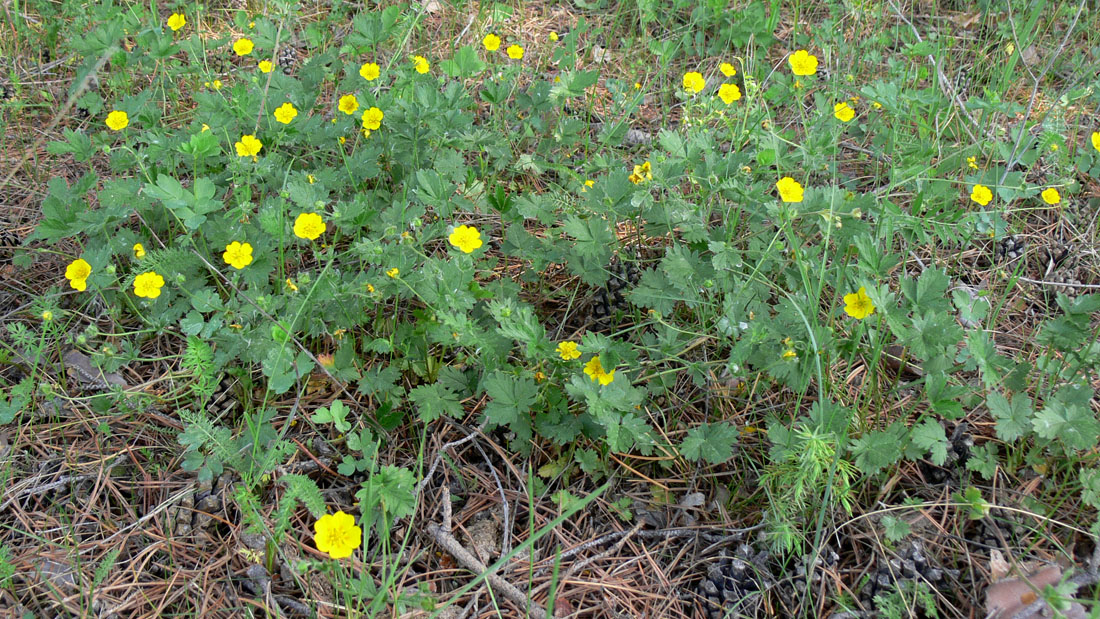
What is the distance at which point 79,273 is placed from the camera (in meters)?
2.36

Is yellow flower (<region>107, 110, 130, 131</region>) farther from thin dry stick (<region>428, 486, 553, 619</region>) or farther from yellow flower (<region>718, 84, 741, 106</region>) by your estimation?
yellow flower (<region>718, 84, 741, 106</region>)

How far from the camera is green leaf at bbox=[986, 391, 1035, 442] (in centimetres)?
194

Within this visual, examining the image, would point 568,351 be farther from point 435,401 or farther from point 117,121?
point 117,121

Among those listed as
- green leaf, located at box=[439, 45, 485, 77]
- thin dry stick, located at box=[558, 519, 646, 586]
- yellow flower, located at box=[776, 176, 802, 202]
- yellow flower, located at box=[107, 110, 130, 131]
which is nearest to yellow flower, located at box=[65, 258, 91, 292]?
yellow flower, located at box=[107, 110, 130, 131]

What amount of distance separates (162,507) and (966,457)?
7.48 feet

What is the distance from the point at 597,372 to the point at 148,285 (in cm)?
146

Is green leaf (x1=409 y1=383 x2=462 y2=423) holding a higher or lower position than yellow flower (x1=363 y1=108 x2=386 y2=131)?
lower

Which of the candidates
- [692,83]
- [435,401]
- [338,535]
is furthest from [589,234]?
[338,535]

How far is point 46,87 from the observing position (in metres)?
3.38

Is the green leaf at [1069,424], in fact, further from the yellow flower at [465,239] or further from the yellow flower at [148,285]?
the yellow flower at [148,285]

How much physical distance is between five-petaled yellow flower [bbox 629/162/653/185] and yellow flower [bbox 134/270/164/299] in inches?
60.8

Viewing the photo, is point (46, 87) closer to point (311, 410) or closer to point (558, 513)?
point (311, 410)

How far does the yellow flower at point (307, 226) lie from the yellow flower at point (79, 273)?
2.30ft

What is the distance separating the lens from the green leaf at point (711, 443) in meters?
1.98
